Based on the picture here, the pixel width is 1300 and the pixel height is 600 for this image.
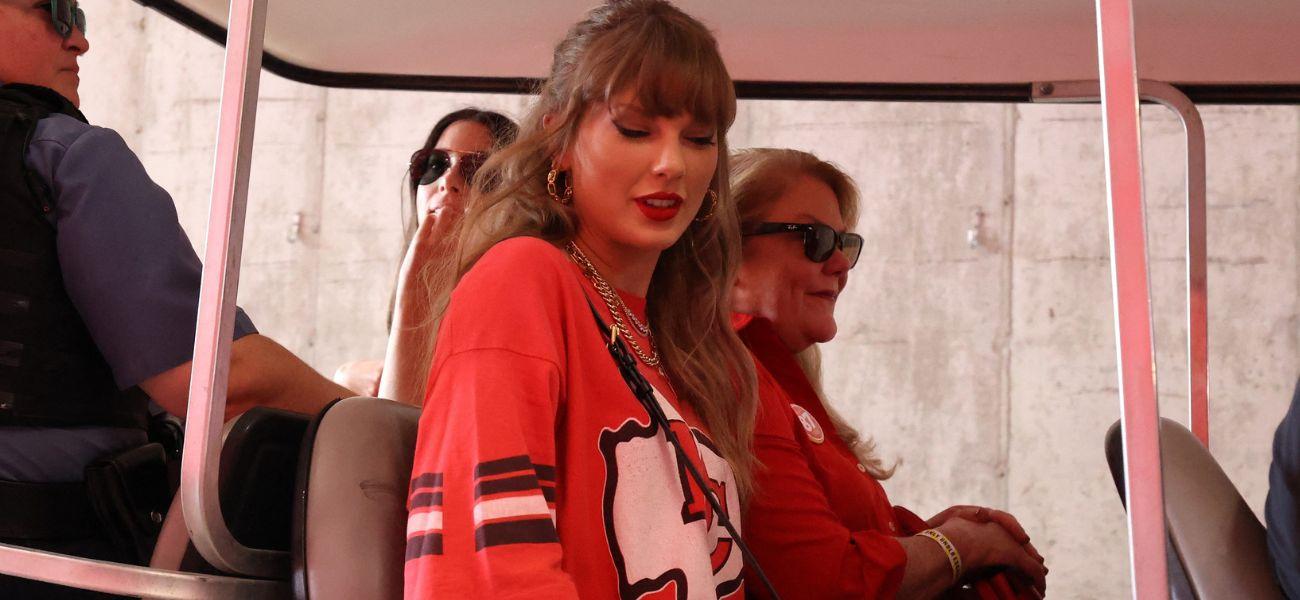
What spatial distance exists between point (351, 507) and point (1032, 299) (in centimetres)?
516

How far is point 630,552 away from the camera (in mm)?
1333

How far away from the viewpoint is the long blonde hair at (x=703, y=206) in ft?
4.98

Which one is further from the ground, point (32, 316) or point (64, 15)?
point (64, 15)

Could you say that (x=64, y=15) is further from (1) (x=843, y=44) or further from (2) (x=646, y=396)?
(1) (x=843, y=44)

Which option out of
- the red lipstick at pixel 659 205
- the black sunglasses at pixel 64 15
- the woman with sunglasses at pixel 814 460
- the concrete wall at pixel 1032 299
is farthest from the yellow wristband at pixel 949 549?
the concrete wall at pixel 1032 299

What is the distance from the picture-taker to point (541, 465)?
4.06 ft

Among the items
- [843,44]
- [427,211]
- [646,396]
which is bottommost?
[646,396]

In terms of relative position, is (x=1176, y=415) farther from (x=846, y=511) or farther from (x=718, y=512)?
(x=718, y=512)

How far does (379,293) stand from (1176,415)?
13.6 feet

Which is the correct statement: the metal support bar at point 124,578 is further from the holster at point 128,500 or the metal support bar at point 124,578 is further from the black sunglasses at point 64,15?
the black sunglasses at point 64,15

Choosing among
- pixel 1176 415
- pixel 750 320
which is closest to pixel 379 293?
Answer: pixel 1176 415

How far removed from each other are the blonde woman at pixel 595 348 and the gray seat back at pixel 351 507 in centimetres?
16

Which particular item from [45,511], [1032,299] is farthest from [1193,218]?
[1032,299]

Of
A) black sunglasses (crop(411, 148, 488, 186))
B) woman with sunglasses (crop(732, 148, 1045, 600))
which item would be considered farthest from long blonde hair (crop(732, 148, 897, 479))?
black sunglasses (crop(411, 148, 488, 186))
